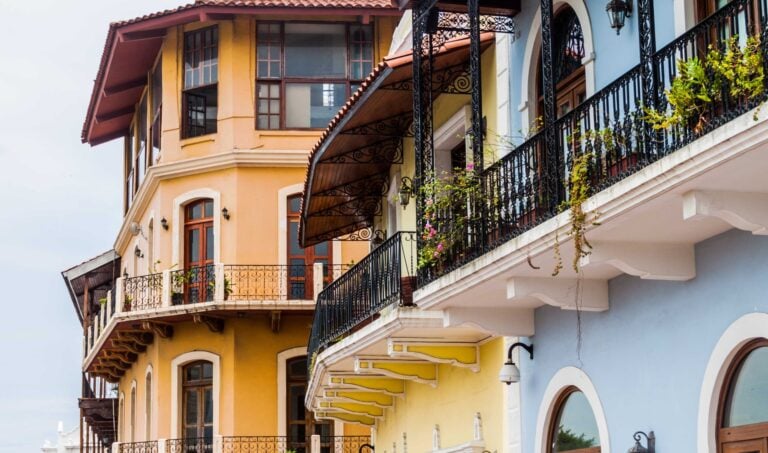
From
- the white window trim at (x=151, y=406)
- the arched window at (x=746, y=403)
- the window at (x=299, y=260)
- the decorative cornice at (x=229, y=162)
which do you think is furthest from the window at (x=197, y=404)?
the arched window at (x=746, y=403)

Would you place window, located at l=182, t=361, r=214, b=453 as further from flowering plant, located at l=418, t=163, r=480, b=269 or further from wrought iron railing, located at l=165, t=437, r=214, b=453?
flowering plant, located at l=418, t=163, r=480, b=269

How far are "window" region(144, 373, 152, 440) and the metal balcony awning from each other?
1134 centimetres

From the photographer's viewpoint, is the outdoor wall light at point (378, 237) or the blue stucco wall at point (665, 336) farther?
the outdoor wall light at point (378, 237)

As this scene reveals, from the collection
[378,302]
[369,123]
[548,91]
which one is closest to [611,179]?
[548,91]

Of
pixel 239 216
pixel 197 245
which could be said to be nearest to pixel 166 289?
pixel 197 245

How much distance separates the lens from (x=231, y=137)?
112 feet

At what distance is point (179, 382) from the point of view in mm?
34688

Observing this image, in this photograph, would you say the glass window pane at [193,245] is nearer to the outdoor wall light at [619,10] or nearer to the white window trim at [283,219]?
the white window trim at [283,219]

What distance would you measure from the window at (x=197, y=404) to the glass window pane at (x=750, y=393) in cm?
2389

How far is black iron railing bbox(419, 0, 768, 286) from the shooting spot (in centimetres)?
988

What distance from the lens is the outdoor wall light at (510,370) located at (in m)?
14.8

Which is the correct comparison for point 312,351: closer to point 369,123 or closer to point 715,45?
point 369,123

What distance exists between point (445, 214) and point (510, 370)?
164cm

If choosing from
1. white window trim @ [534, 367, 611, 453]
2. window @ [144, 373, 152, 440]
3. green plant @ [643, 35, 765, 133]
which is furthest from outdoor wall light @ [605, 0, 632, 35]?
window @ [144, 373, 152, 440]
